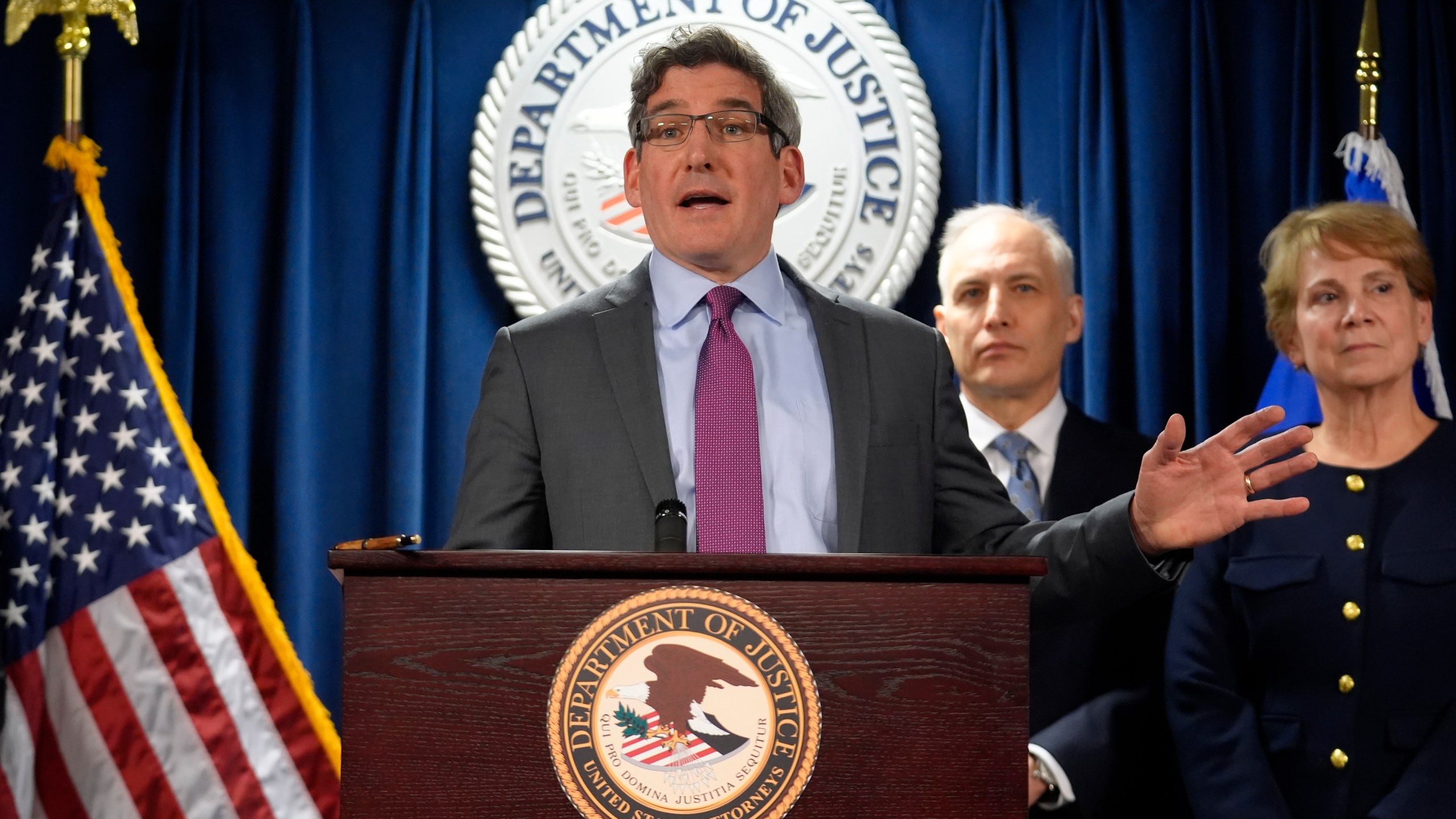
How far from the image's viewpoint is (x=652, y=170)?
5.85 feet

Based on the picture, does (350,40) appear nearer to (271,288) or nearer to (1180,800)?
(271,288)

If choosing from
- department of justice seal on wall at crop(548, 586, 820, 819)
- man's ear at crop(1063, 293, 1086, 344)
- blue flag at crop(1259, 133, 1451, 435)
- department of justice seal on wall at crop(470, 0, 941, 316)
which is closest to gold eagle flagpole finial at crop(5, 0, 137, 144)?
department of justice seal on wall at crop(470, 0, 941, 316)

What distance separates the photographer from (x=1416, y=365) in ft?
9.58

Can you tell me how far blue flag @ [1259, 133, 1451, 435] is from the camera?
2783 mm

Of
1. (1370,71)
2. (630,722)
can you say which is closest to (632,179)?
(630,722)

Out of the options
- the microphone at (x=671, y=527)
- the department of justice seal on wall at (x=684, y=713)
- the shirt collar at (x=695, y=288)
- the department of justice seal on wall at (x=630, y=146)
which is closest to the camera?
the department of justice seal on wall at (x=684, y=713)

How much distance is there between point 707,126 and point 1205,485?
2.42 feet

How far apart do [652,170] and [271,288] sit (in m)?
1.74

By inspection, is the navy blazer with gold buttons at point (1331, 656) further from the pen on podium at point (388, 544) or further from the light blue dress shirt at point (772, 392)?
the pen on podium at point (388, 544)

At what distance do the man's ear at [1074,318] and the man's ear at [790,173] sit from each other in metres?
1.17

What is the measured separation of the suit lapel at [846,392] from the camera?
1571 mm

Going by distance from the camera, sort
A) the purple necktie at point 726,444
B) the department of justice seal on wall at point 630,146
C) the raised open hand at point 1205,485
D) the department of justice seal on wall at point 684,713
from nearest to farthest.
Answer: the department of justice seal on wall at point 684,713 < the raised open hand at point 1205,485 < the purple necktie at point 726,444 < the department of justice seal on wall at point 630,146

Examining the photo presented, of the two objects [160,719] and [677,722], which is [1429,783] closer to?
[677,722]

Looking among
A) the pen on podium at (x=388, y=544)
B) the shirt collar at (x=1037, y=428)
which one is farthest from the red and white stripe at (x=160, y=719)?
the pen on podium at (x=388, y=544)
